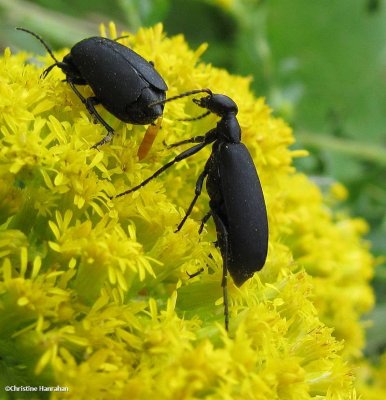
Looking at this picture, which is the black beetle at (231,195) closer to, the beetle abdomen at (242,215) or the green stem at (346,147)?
the beetle abdomen at (242,215)

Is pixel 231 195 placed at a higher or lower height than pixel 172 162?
lower

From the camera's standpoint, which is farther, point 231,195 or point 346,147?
point 346,147

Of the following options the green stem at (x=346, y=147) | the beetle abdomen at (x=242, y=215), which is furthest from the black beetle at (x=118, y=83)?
the green stem at (x=346, y=147)

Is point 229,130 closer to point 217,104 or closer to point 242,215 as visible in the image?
point 217,104

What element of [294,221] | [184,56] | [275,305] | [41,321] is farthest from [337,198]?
[41,321]

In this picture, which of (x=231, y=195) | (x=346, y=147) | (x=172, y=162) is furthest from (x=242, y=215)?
(x=346, y=147)

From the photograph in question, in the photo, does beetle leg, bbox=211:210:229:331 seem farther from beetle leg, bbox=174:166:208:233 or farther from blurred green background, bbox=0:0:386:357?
blurred green background, bbox=0:0:386:357

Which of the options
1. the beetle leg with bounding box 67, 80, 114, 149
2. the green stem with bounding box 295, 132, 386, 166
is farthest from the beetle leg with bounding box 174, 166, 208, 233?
the green stem with bounding box 295, 132, 386, 166
